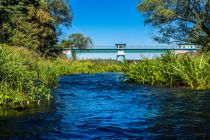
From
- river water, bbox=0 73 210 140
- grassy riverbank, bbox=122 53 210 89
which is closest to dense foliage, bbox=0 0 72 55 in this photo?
grassy riverbank, bbox=122 53 210 89

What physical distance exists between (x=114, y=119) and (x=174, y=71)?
13.3 meters

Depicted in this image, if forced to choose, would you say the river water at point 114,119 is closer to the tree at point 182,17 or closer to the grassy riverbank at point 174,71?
the grassy riverbank at point 174,71

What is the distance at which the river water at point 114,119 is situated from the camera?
11422mm

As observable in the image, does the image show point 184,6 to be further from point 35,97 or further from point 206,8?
point 35,97

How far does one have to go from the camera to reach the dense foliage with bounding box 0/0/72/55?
33.3 m

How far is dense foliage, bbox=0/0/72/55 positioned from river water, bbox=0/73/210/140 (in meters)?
14.7

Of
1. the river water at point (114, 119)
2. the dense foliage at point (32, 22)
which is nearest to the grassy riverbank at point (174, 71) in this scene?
the river water at point (114, 119)

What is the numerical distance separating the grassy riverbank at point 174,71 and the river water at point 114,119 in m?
5.22

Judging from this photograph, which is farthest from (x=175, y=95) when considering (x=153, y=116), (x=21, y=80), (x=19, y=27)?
(x=19, y=27)

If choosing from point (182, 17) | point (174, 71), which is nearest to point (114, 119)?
point (174, 71)

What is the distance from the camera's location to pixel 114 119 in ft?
45.6

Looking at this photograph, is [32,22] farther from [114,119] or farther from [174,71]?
[114,119]

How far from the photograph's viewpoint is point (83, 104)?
1791cm

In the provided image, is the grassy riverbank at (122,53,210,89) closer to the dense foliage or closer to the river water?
the river water
